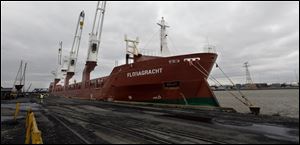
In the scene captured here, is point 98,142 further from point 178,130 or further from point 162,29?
point 162,29

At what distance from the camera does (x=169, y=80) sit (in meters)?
21.0

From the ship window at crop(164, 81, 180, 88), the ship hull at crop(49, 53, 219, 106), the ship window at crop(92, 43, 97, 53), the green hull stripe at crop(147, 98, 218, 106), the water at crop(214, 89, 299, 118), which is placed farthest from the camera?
the ship window at crop(92, 43, 97, 53)

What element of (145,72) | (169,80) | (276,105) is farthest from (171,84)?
(276,105)

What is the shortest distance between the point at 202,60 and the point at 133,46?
9.70 meters

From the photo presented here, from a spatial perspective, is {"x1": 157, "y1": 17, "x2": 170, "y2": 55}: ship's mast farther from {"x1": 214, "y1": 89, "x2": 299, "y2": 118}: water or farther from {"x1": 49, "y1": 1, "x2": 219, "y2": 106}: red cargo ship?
{"x1": 214, "y1": 89, "x2": 299, "y2": 118}: water

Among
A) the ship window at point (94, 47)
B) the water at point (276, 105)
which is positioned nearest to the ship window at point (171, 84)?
the water at point (276, 105)

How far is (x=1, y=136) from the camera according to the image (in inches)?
382

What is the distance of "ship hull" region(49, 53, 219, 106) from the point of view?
783 inches

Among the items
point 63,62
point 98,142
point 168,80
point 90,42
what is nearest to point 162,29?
point 168,80

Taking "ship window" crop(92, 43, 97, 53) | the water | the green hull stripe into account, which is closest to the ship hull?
the green hull stripe

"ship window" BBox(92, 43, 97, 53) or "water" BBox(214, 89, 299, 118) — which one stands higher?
"ship window" BBox(92, 43, 97, 53)

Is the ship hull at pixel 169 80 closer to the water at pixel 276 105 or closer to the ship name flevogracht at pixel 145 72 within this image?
the ship name flevogracht at pixel 145 72

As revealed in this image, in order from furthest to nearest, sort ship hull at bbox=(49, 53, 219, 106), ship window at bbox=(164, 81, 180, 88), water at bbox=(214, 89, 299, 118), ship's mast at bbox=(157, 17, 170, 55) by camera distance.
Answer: ship's mast at bbox=(157, 17, 170, 55) < ship window at bbox=(164, 81, 180, 88) < ship hull at bbox=(49, 53, 219, 106) < water at bbox=(214, 89, 299, 118)

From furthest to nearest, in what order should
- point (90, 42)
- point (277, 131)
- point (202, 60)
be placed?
point (90, 42) → point (202, 60) → point (277, 131)
